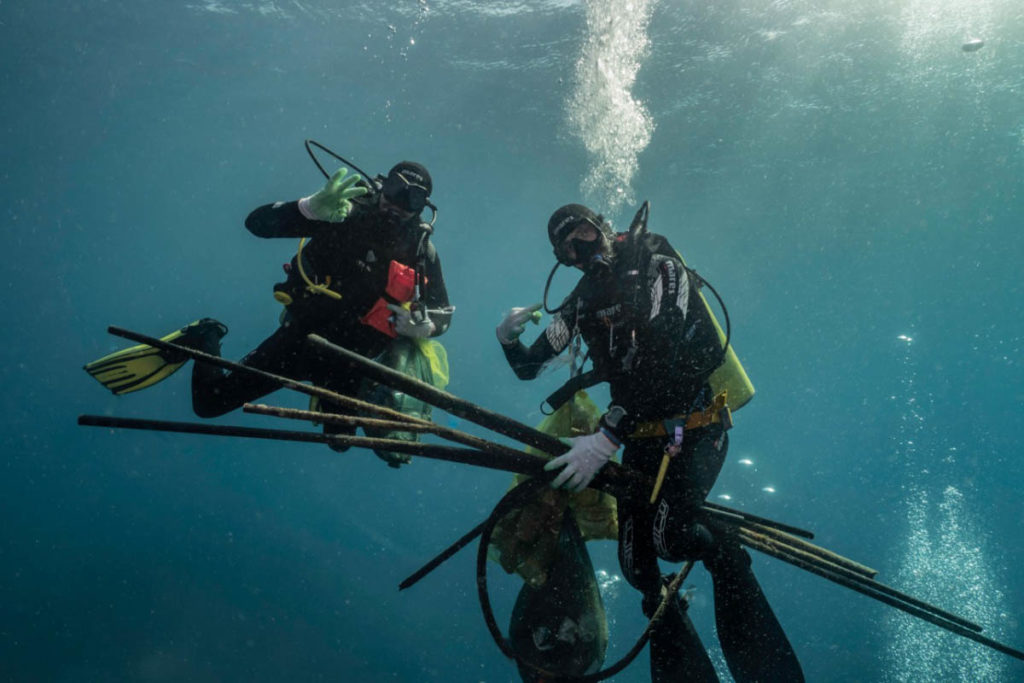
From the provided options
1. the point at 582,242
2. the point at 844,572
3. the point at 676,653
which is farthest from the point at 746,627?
the point at 582,242

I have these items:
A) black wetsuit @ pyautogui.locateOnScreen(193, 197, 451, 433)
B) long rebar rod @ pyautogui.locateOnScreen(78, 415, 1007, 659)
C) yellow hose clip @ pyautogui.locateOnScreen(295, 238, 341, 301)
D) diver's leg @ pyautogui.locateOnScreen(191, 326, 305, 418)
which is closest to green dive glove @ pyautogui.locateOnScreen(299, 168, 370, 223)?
black wetsuit @ pyautogui.locateOnScreen(193, 197, 451, 433)

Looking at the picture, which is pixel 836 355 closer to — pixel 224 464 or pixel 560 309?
pixel 224 464

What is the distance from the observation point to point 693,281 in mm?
3594

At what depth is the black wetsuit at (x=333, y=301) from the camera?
4.62 meters

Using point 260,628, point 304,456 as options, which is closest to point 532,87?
point 260,628

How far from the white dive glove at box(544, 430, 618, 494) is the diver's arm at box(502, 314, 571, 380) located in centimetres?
117

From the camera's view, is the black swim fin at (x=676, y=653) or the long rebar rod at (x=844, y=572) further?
the black swim fin at (x=676, y=653)

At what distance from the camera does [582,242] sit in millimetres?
3553

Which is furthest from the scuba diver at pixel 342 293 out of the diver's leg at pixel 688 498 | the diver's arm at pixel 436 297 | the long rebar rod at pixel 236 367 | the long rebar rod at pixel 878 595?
the long rebar rod at pixel 878 595

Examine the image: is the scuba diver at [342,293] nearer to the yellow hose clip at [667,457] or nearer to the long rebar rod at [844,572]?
the yellow hose clip at [667,457]

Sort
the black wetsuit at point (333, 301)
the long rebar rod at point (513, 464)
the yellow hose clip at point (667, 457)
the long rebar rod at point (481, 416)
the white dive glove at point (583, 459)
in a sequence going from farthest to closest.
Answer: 1. the black wetsuit at point (333, 301)
2. the yellow hose clip at point (667, 457)
3. the white dive glove at point (583, 459)
4. the long rebar rod at point (513, 464)
5. the long rebar rod at point (481, 416)

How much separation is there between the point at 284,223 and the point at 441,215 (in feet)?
106

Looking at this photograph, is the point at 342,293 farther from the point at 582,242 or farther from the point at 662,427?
the point at 662,427

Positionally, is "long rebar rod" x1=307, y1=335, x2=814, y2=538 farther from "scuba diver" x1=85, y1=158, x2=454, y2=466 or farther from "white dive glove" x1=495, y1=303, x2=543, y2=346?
"scuba diver" x1=85, y1=158, x2=454, y2=466
